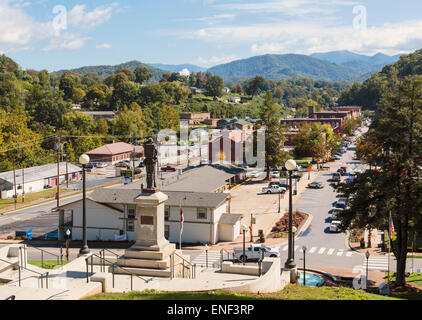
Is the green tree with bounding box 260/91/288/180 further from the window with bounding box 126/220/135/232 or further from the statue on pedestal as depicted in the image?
the statue on pedestal

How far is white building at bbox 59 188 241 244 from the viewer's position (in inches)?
1494

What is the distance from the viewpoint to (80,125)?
10731cm

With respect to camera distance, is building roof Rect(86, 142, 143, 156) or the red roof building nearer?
the red roof building

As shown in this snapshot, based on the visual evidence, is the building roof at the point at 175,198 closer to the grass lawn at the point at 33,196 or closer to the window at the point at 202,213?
the window at the point at 202,213

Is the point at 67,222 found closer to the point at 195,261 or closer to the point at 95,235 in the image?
the point at 95,235

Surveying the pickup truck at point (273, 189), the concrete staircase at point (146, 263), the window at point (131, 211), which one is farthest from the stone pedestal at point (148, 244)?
the pickup truck at point (273, 189)

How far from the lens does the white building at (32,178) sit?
6002 centimetres

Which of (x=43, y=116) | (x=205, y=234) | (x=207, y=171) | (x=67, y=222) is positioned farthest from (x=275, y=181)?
(x=43, y=116)

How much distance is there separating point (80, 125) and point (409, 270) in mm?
90526

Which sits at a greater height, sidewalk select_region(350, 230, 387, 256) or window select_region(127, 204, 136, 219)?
window select_region(127, 204, 136, 219)

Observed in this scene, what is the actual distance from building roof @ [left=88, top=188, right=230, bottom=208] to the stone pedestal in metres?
17.9

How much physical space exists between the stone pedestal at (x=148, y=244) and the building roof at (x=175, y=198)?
1785 centimetres

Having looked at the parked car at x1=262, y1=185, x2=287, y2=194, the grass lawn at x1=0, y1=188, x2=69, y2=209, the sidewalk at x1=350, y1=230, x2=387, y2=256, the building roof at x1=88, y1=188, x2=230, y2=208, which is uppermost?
the building roof at x1=88, y1=188, x2=230, y2=208

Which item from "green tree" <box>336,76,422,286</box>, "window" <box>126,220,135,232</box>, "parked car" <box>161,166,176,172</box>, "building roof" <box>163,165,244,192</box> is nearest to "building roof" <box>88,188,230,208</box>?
"window" <box>126,220,135,232</box>
